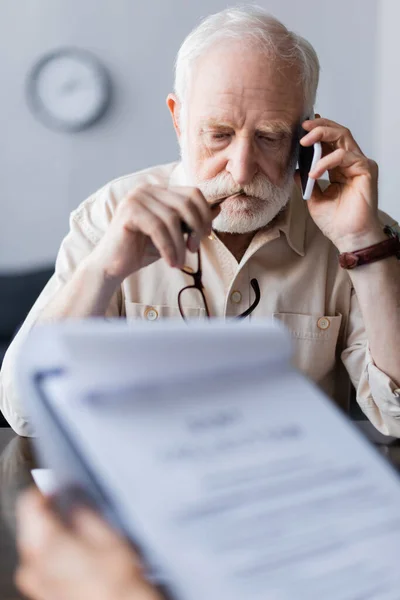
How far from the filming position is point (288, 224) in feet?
4.55

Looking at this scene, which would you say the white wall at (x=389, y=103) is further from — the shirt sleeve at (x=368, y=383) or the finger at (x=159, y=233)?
the finger at (x=159, y=233)

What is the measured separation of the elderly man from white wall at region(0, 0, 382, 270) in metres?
1.55

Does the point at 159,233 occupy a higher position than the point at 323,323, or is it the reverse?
the point at 159,233

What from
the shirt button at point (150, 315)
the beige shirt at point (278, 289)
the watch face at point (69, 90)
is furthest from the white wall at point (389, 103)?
the shirt button at point (150, 315)

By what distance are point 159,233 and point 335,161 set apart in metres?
0.44

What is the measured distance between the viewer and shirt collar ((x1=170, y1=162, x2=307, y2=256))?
136cm

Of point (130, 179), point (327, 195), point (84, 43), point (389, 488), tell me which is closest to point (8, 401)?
point (130, 179)

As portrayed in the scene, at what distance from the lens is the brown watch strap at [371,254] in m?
1.21

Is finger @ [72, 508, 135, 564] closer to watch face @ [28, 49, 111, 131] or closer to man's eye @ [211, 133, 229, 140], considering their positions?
man's eye @ [211, 133, 229, 140]

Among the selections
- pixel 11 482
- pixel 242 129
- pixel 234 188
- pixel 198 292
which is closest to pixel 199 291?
pixel 198 292

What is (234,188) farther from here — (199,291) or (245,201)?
(199,291)

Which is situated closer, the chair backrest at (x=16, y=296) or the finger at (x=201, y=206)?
the finger at (x=201, y=206)

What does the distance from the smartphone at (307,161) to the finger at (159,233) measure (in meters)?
0.38

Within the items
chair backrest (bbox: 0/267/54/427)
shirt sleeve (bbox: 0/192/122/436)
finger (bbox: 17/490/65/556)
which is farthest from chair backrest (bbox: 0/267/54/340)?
finger (bbox: 17/490/65/556)
